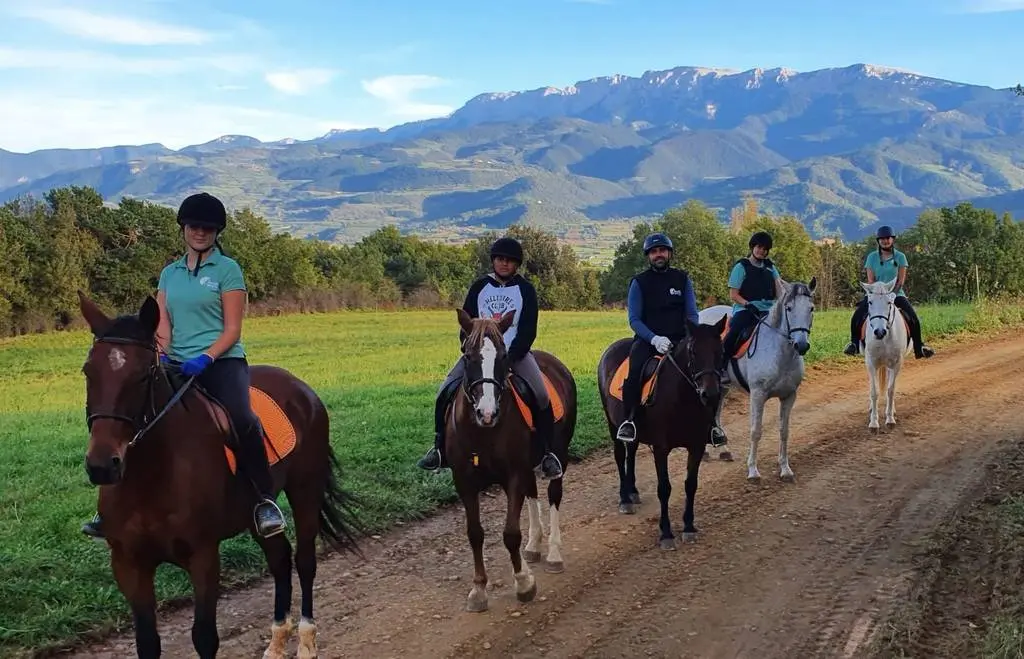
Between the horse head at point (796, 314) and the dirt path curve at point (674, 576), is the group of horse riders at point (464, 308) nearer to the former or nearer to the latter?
the horse head at point (796, 314)

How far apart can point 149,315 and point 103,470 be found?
833 mm

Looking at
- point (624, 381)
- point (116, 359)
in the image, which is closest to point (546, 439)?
point (624, 381)

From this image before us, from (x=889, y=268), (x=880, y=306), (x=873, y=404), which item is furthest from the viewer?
(x=889, y=268)

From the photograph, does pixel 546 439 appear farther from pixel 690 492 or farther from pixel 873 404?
pixel 873 404

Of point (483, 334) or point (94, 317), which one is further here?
point (483, 334)

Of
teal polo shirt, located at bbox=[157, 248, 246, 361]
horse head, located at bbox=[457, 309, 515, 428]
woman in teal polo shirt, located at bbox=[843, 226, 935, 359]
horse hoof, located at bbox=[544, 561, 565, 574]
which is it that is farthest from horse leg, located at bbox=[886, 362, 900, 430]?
teal polo shirt, located at bbox=[157, 248, 246, 361]

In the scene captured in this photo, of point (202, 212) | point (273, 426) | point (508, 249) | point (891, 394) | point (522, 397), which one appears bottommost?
point (891, 394)

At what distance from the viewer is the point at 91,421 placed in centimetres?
390

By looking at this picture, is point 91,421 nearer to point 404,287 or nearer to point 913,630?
point 913,630

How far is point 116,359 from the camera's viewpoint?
398 centimetres

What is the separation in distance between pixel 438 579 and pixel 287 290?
53.1 m

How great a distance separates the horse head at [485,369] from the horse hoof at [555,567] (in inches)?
71.1

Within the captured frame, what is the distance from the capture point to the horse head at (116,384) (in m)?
3.86

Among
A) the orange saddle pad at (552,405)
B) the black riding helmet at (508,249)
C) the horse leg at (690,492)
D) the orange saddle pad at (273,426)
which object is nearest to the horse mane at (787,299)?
the horse leg at (690,492)
